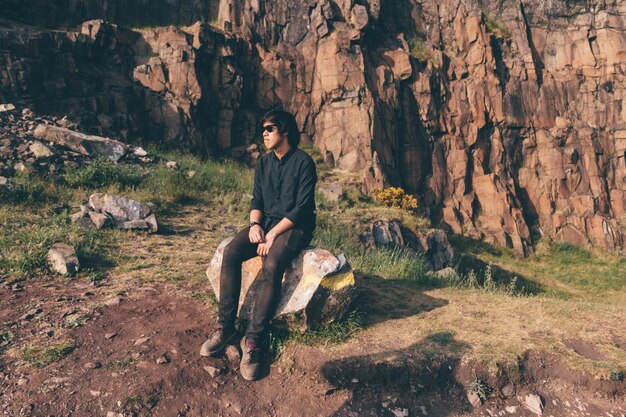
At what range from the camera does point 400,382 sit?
169 inches

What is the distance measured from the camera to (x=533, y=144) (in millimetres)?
29531

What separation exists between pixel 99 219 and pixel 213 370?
528 centimetres

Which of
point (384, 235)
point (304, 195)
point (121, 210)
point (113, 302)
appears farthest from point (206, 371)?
point (384, 235)

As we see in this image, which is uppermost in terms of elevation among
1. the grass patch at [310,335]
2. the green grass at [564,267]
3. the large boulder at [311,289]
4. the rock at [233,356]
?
the large boulder at [311,289]

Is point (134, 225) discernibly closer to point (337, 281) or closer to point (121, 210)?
point (121, 210)

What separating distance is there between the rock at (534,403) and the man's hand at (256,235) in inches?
127

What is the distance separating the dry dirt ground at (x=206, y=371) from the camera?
364 cm

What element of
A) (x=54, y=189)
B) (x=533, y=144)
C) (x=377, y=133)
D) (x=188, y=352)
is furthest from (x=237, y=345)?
(x=533, y=144)

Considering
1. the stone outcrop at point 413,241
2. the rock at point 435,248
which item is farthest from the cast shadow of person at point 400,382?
the rock at point 435,248

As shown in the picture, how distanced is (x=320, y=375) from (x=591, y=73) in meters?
35.4

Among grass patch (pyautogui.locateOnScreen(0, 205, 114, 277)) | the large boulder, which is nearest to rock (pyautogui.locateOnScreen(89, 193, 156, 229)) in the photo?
grass patch (pyautogui.locateOnScreen(0, 205, 114, 277))

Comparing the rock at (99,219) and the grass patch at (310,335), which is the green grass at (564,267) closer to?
the grass patch at (310,335)

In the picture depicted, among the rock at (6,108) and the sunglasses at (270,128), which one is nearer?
the sunglasses at (270,128)

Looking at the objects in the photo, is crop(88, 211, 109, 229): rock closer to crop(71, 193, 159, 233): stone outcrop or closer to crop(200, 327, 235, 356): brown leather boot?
crop(71, 193, 159, 233): stone outcrop
